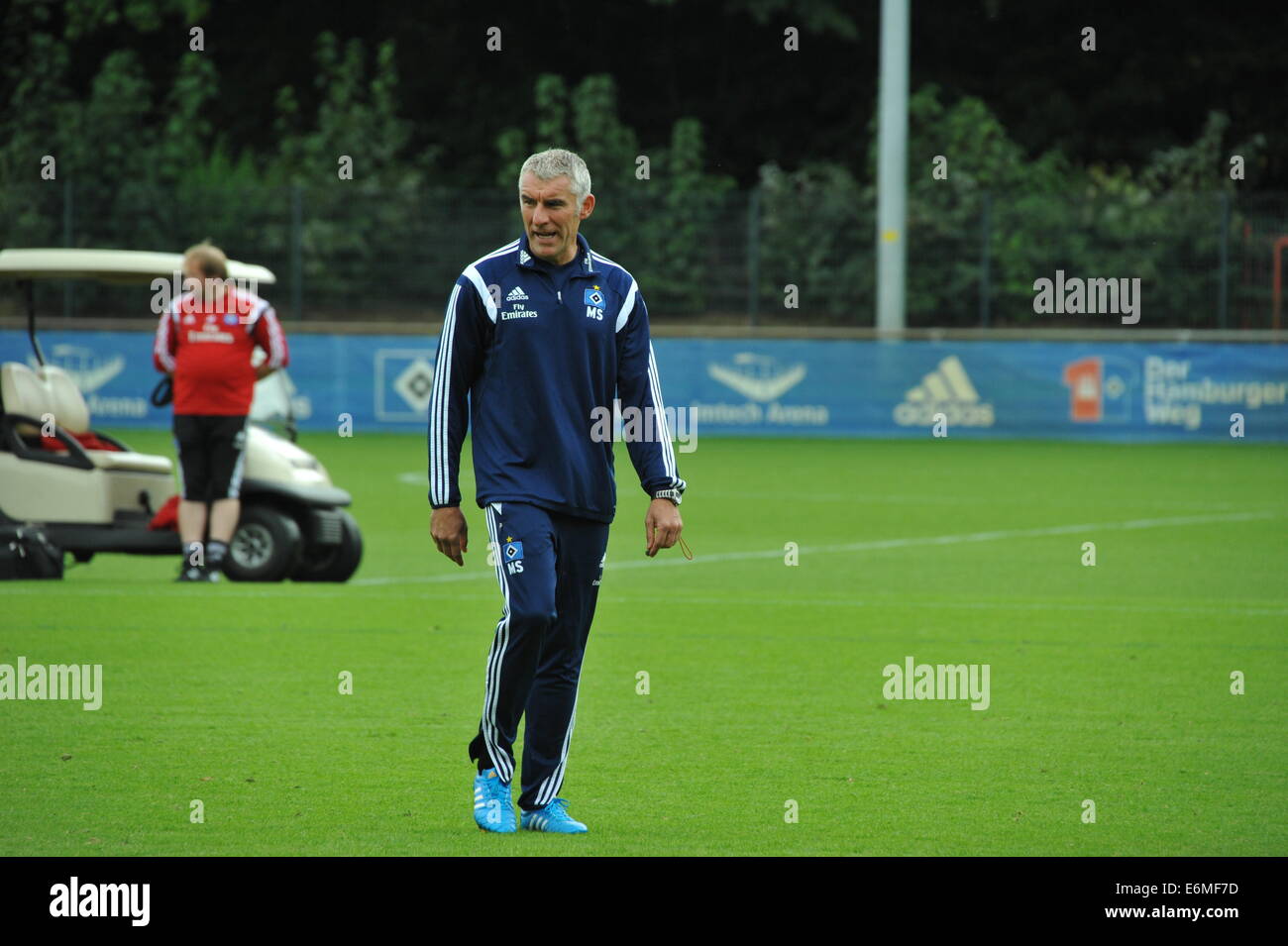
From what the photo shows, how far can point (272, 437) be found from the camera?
1286 centimetres

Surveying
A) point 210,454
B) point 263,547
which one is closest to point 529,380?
point 210,454

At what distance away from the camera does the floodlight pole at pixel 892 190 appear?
28.4 meters

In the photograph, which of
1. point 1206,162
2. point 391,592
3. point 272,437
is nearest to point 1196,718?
point 391,592

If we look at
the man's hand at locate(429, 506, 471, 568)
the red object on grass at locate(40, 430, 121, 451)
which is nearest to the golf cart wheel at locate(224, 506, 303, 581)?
the red object on grass at locate(40, 430, 121, 451)

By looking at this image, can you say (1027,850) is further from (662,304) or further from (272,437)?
(662,304)

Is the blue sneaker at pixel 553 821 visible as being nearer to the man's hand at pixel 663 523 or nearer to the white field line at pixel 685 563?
the man's hand at pixel 663 523

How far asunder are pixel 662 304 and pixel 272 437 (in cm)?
1722

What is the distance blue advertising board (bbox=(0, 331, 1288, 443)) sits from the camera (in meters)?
25.8

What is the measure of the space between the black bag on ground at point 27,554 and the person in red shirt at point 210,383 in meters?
0.78

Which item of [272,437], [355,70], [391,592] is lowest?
[391,592]

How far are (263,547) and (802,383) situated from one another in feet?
47.9

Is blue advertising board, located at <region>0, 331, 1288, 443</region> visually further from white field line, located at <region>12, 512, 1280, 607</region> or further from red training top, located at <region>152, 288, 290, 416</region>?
red training top, located at <region>152, 288, 290, 416</region>

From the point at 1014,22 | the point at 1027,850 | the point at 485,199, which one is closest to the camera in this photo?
the point at 1027,850

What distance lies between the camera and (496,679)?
6125 millimetres
